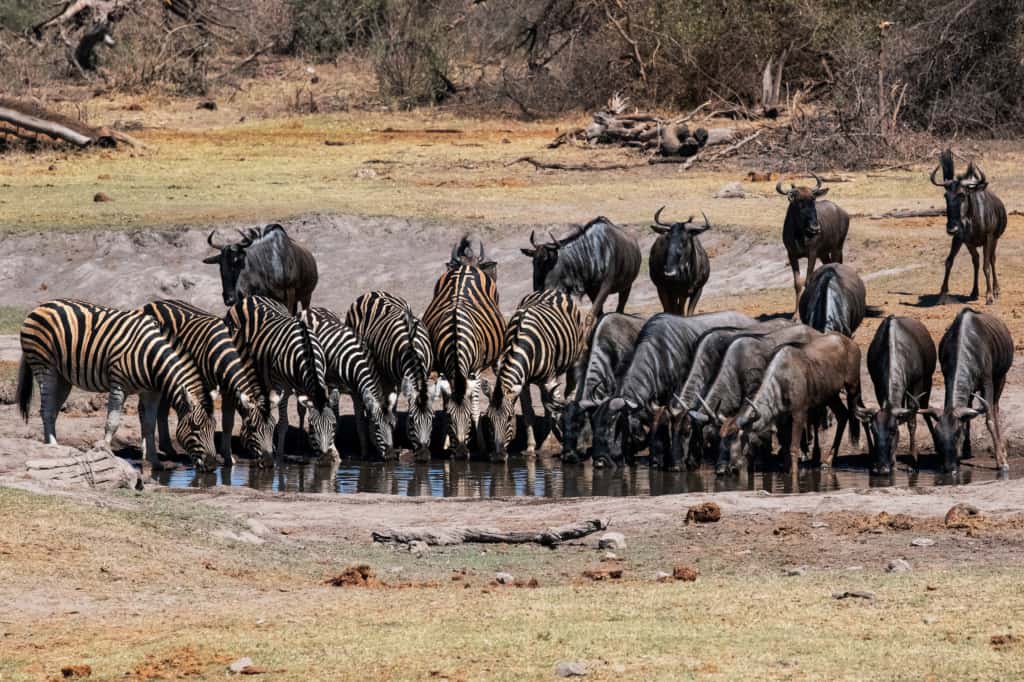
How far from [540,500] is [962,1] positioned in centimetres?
2237

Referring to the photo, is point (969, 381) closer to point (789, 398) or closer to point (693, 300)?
point (789, 398)

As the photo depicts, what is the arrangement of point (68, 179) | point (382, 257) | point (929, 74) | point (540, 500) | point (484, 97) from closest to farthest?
point (540, 500) → point (382, 257) → point (68, 179) → point (929, 74) → point (484, 97)

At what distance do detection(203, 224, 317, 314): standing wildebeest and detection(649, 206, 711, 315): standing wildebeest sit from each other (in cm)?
401

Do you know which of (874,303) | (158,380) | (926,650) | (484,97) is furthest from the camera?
(484,97)

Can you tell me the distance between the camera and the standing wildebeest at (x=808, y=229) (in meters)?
20.2

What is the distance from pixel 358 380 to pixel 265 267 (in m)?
4.08

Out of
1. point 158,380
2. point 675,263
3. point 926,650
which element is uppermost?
point 675,263

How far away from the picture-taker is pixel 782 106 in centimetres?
3422

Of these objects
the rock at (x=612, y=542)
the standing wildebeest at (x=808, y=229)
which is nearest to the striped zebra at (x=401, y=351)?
the standing wildebeest at (x=808, y=229)

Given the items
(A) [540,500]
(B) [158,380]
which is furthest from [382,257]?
(A) [540,500]

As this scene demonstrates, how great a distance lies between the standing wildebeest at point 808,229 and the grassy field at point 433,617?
34.8 ft

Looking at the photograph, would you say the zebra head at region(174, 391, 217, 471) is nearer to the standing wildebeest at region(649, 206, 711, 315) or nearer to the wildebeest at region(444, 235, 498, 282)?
the wildebeest at region(444, 235, 498, 282)

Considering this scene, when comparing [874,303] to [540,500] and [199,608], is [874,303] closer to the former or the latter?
[540,500]

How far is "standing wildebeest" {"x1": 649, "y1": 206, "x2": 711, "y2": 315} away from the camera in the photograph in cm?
1953
